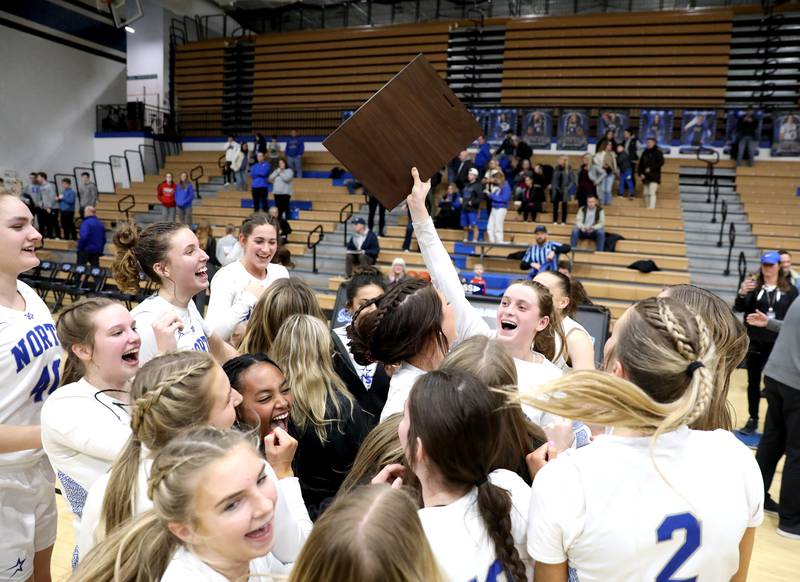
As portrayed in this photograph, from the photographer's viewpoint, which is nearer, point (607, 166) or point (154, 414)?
point (154, 414)

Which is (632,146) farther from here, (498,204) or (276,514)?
(276,514)

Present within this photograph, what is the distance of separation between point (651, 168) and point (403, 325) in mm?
11411

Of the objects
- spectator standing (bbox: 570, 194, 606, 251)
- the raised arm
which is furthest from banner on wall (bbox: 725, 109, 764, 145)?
the raised arm

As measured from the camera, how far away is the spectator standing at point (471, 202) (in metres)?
11.5

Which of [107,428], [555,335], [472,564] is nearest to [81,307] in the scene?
[107,428]

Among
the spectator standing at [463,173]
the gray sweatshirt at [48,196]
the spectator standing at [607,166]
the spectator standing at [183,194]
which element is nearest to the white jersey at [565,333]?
the spectator standing at [463,173]

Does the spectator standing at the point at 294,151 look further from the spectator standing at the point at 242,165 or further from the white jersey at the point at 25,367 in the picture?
the white jersey at the point at 25,367

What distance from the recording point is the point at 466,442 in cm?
127

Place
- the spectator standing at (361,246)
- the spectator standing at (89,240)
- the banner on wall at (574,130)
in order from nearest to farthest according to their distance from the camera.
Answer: the spectator standing at (361,246) < the spectator standing at (89,240) < the banner on wall at (574,130)

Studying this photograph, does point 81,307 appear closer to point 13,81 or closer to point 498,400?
point 498,400

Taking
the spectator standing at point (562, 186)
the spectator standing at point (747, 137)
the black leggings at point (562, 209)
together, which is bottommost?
the black leggings at point (562, 209)

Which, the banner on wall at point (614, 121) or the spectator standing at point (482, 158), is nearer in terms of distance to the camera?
the spectator standing at point (482, 158)

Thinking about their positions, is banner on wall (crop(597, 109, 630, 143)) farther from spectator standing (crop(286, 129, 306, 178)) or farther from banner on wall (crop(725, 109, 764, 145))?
spectator standing (crop(286, 129, 306, 178))

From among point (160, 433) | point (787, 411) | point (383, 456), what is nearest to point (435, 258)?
point (383, 456)
